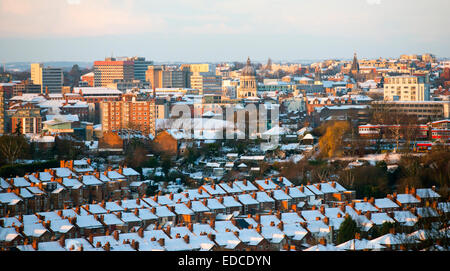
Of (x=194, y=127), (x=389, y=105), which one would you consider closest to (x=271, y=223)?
(x=194, y=127)

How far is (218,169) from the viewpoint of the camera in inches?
311

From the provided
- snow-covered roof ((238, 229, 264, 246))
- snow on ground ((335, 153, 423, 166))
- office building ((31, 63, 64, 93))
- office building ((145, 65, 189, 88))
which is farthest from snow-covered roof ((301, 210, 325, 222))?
office building ((145, 65, 189, 88))

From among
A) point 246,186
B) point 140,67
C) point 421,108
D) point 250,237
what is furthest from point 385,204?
point 140,67

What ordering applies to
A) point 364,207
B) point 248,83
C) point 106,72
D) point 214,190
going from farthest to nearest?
point 106,72, point 248,83, point 214,190, point 364,207

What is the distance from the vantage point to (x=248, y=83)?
21.0 metres

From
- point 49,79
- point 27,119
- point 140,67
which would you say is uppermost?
point 140,67

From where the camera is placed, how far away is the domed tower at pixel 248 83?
2069 cm

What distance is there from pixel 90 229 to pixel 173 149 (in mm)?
4416

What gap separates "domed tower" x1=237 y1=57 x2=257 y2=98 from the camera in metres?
20.7

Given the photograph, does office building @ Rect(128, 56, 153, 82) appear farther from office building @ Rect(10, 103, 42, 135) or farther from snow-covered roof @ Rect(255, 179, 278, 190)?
snow-covered roof @ Rect(255, 179, 278, 190)

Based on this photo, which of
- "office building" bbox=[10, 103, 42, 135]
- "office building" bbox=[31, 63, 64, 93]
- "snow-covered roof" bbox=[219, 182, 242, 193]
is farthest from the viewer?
"office building" bbox=[31, 63, 64, 93]

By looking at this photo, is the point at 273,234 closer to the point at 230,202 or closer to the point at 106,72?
the point at 230,202
